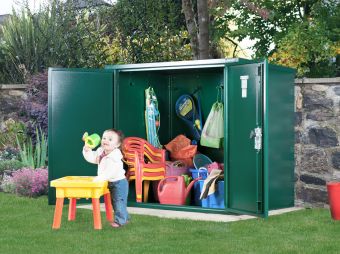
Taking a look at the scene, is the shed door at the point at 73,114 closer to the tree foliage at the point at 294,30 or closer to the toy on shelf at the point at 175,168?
the toy on shelf at the point at 175,168

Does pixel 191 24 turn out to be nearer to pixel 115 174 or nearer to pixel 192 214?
pixel 192 214

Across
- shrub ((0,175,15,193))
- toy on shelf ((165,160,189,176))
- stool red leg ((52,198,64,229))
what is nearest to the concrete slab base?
toy on shelf ((165,160,189,176))

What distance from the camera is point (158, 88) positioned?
34.3ft

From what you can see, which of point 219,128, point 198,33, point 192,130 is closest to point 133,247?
point 219,128

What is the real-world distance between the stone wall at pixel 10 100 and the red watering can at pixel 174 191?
138 inches

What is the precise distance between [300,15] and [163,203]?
4.00 metres

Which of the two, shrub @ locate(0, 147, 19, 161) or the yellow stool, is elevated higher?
shrub @ locate(0, 147, 19, 161)

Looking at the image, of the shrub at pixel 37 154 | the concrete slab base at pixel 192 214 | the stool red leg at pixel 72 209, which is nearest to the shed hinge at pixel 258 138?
the concrete slab base at pixel 192 214

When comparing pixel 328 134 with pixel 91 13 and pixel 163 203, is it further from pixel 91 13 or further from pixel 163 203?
pixel 91 13

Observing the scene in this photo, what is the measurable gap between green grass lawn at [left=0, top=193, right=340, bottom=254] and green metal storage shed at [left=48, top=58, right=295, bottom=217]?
0.57m

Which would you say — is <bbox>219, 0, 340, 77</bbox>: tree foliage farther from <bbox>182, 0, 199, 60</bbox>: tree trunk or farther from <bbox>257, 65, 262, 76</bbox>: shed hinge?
<bbox>257, 65, 262, 76</bbox>: shed hinge

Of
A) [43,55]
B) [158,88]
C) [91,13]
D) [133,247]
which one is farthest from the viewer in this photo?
[91,13]

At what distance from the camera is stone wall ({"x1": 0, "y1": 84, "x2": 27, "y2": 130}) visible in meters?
12.0

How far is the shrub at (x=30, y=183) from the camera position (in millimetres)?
9977
